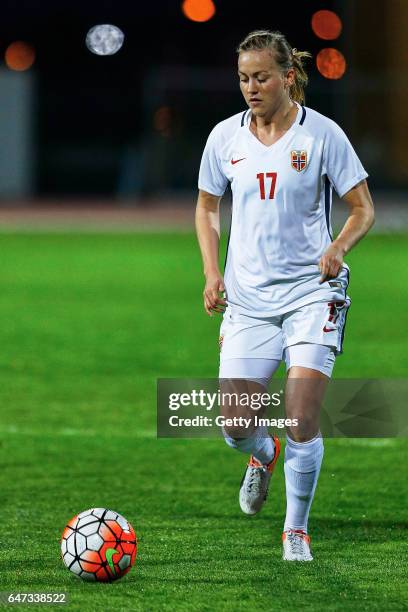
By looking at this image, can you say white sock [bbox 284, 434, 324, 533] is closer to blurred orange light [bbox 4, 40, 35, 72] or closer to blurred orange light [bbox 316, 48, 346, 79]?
blurred orange light [bbox 316, 48, 346, 79]

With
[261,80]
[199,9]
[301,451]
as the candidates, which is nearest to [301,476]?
[301,451]

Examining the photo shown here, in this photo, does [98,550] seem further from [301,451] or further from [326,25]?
[326,25]

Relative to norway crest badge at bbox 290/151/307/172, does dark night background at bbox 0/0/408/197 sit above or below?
below

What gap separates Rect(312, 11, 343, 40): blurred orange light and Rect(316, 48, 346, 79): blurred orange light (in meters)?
0.48

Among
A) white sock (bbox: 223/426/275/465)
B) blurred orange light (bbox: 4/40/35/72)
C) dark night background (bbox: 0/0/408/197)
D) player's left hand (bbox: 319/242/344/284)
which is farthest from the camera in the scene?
blurred orange light (bbox: 4/40/35/72)

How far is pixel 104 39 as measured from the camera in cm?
4328

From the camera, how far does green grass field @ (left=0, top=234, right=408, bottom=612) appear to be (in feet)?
18.5

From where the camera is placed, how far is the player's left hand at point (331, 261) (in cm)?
599

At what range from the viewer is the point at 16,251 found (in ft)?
80.9

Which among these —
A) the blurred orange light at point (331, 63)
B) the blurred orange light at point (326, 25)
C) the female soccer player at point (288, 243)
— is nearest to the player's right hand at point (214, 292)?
the female soccer player at point (288, 243)

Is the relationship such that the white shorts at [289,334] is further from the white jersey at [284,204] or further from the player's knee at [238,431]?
the player's knee at [238,431]

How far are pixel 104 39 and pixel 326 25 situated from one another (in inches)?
286

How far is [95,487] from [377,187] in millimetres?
29214

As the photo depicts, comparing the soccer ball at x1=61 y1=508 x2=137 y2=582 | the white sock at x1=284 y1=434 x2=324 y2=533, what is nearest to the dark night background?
the white sock at x1=284 y1=434 x2=324 y2=533
